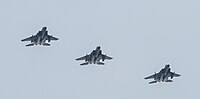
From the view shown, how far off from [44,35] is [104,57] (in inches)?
672

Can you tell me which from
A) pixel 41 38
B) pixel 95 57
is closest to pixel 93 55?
pixel 95 57

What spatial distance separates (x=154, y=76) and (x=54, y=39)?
28436mm

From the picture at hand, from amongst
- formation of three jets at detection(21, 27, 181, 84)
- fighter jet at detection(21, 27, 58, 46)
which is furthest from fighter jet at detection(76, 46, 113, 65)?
fighter jet at detection(21, 27, 58, 46)

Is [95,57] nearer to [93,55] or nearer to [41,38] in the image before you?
[93,55]

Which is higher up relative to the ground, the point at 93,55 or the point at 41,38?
the point at 41,38

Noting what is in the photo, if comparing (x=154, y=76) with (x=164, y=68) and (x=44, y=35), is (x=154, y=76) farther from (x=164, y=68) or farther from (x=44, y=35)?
(x=44, y=35)

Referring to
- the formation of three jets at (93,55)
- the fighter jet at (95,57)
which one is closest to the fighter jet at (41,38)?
the formation of three jets at (93,55)

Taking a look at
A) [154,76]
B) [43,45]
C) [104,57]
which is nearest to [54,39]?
[43,45]

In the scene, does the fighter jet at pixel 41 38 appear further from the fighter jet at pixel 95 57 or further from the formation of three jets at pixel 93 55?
the fighter jet at pixel 95 57

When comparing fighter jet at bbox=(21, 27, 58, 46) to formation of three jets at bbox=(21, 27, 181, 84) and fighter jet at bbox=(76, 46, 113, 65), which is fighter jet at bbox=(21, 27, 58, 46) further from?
fighter jet at bbox=(76, 46, 113, 65)

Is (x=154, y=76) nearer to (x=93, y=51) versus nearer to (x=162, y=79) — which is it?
(x=162, y=79)

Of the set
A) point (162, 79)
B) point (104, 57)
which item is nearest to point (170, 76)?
point (162, 79)

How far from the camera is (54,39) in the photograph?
501 ft

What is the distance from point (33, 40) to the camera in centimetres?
14875
